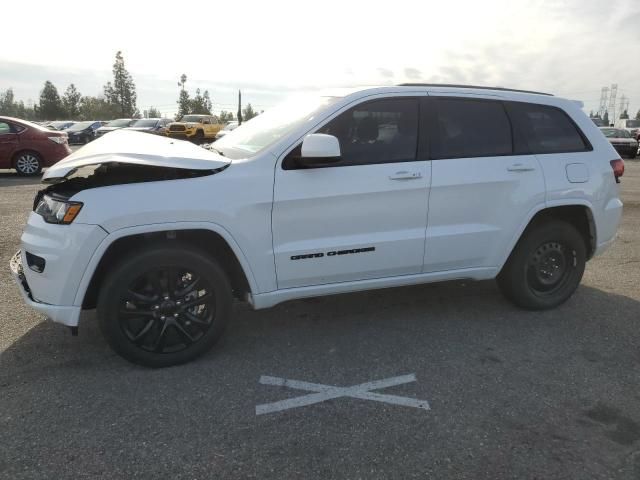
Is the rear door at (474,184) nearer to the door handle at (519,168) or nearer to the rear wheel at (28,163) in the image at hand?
the door handle at (519,168)

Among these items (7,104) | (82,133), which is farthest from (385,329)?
(7,104)

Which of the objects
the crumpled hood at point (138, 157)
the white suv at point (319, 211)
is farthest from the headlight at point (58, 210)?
the crumpled hood at point (138, 157)

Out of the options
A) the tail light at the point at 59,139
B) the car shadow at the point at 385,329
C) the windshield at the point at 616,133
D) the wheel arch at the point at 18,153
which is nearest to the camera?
the car shadow at the point at 385,329

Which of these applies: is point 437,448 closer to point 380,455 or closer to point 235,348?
point 380,455

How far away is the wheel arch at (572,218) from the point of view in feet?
14.0

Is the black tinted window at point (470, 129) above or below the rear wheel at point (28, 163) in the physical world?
above

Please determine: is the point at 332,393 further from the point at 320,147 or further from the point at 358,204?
the point at 320,147

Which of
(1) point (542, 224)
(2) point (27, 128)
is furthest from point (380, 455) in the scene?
(2) point (27, 128)

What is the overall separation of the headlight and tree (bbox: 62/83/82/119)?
72.9m

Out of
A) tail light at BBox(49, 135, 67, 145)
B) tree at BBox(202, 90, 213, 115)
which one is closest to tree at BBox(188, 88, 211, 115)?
tree at BBox(202, 90, 213, 115)

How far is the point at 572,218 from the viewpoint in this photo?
4578 millimetres

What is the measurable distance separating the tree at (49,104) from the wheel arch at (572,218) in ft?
240

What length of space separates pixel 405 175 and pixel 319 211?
2.29 ft

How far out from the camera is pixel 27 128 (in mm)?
12625
